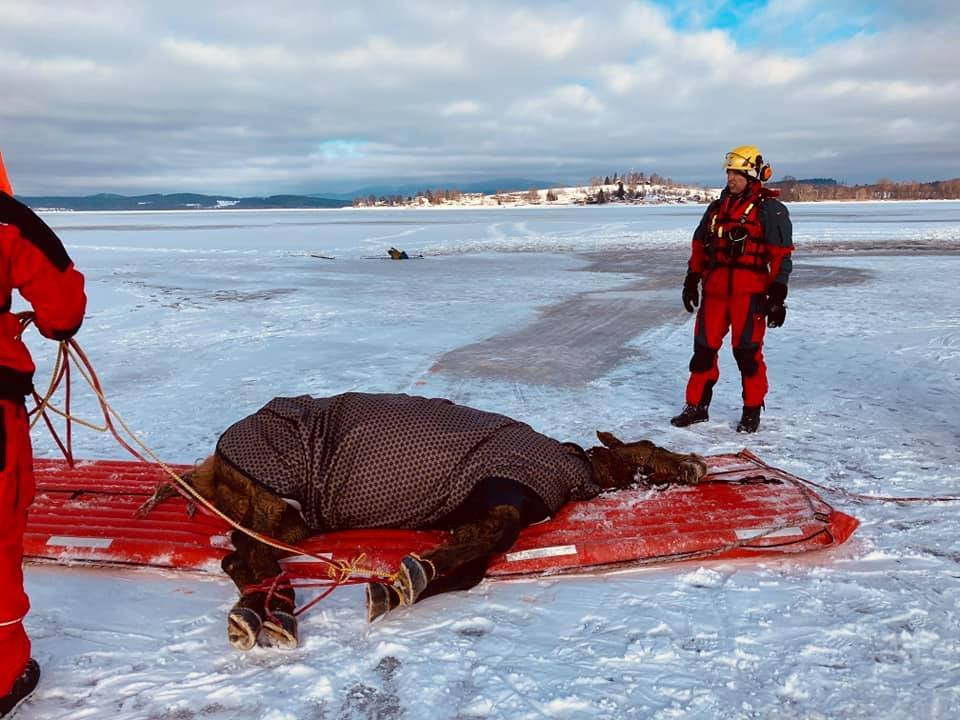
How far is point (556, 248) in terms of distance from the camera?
69.9ft

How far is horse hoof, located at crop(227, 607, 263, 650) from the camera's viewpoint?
2375 millimetres

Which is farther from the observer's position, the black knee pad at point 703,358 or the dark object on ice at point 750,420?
the black knee pad at point 703,358

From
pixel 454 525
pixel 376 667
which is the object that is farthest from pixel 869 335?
pixel 376 667

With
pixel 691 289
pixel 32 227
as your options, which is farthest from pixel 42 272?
pixel 691 289

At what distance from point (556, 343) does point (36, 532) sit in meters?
5.45

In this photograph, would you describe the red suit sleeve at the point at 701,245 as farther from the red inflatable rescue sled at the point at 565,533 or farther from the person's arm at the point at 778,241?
the red inflatable rescue sled at the point at 565,533

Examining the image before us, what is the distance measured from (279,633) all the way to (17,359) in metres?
1.19

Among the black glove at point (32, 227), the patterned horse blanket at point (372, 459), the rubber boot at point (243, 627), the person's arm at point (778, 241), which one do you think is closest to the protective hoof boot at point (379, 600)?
the rubber boot at point (243, 627)

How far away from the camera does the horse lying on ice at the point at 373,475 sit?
288 centimetres

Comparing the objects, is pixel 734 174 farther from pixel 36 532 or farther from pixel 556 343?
pixel 36 532

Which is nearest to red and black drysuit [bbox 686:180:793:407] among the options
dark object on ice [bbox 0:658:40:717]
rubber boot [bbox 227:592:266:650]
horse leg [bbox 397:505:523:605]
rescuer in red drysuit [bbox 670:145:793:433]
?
rescuer in red drysuit [bbox 670:145:793:433]

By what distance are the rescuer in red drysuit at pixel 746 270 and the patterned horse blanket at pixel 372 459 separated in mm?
2411

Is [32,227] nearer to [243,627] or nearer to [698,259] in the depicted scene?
[243,627]

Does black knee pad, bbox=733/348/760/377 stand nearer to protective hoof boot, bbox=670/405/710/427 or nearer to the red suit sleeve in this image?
protective hoof boot, bbox=670/405/710/427
